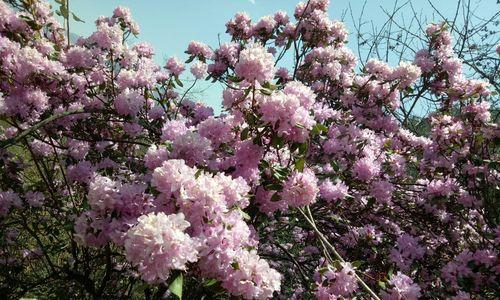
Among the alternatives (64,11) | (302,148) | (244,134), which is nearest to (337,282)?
(302,148)

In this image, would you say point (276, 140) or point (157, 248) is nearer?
point (157, 248)

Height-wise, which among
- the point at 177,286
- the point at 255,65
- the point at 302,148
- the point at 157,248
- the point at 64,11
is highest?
the point at 64,11

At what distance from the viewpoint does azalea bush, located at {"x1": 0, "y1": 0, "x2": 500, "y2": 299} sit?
173cm

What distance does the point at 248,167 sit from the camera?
7.85 ft

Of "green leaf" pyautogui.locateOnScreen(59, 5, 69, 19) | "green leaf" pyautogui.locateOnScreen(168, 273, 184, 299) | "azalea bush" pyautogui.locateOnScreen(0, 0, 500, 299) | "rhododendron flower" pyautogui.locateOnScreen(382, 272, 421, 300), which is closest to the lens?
"green leaf" pyautogui.locateOnScreen(168, 273, 184, 299)

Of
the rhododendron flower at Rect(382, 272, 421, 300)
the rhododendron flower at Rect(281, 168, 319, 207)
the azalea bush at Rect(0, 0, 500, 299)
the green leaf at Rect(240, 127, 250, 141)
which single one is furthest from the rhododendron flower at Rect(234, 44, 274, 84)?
the rhododendron flower at Rect(382, 272, 421, 300)

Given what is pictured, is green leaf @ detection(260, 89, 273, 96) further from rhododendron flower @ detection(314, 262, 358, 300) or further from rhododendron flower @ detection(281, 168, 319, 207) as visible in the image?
rhododendron flower @ detection(314, 262, 358, 300)

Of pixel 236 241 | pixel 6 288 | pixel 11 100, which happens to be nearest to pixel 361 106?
pixel 236 241

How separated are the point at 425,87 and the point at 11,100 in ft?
13.3

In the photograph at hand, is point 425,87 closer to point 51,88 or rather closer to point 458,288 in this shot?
point 458,288

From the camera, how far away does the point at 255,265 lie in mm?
1685

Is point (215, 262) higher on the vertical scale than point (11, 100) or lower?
lower

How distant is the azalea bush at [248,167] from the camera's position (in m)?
1.73

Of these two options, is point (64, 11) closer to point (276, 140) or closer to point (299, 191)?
point (276, 140)
